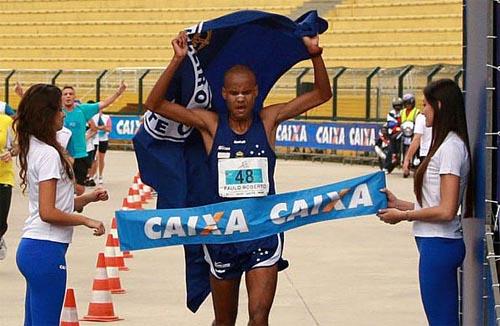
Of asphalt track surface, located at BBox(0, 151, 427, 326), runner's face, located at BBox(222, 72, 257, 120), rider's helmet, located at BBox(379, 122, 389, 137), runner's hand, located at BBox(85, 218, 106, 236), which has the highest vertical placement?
runner's face, located at BBox(222, 72, 257, 120)

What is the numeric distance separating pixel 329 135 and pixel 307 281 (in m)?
20.4

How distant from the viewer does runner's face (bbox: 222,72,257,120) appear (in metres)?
7.69

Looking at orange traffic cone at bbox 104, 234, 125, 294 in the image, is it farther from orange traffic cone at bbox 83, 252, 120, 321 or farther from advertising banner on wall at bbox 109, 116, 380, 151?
advertising banner on wall at bbox 109, 116, 380, 151

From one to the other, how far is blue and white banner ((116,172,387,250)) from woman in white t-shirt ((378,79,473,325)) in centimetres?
47

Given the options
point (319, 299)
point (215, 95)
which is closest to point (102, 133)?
point (319, 299)

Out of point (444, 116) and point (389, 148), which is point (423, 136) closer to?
point (389, 148)

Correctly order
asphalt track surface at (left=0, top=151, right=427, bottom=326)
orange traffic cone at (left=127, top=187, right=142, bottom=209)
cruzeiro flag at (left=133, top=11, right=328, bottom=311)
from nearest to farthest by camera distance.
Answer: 1. cruzeiro flag at (left=133, top=11, right=328, bottom=311)
2. asphalt track surface at (left=0, top=151, right=427, bottom=326)
3. orange traffic cone at (left=127, top=187, right=142, bottom=209)

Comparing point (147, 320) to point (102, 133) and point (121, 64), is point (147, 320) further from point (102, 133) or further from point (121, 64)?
point (121, 64)

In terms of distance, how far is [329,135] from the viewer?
33469 mm

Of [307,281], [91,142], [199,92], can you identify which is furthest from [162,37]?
[199,92]

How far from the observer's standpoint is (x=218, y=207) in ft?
25.7

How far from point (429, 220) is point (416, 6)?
32647 millimetres

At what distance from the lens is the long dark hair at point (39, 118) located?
748 cm

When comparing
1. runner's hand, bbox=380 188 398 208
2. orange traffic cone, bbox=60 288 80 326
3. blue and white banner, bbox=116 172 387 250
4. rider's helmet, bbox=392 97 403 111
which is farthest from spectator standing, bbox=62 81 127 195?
runner's hand, bbox=380 188 398 208
